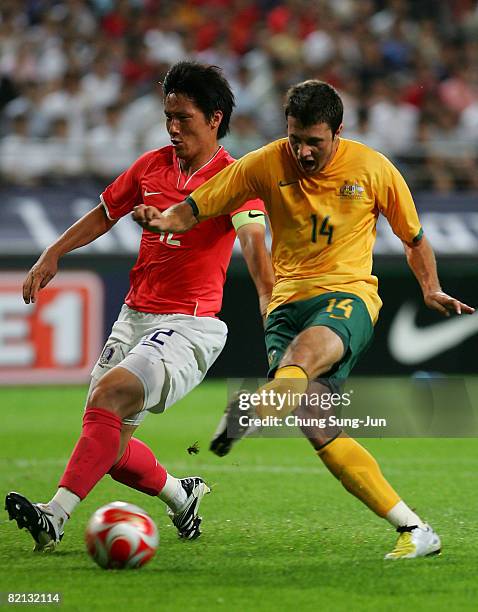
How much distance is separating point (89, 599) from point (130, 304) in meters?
1.79

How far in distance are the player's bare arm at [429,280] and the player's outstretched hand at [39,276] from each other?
170 centimetres

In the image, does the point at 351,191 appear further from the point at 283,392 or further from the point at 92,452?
the point at 92,452

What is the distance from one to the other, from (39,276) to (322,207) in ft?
4.64

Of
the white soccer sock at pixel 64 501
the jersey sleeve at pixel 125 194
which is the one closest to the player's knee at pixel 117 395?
the white soccer sock at pixel 64 501

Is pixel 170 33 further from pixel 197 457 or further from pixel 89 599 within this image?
pixel 89 599

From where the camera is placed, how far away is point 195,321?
18.8 ft

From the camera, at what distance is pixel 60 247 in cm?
589

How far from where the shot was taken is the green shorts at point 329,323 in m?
5.18

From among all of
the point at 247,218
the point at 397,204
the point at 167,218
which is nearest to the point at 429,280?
the point at 397,204

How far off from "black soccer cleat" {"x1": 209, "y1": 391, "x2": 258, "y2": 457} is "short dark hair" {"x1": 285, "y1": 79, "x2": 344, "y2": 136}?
4.14ft

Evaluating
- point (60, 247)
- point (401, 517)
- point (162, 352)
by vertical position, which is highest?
point (60, 247)

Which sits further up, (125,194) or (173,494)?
(125,194)

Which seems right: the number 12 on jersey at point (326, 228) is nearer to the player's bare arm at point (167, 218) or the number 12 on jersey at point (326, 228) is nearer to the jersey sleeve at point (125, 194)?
the player's bare arm at point (167, 218)

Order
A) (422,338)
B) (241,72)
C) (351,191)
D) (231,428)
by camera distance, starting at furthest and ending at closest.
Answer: (241,72) → (422,338) → (351,191) → (231,428)
